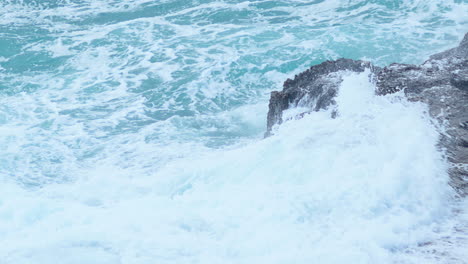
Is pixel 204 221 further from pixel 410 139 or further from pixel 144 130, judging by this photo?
pixel 144 130

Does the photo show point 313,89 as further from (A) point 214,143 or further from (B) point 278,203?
(B) point 278,203

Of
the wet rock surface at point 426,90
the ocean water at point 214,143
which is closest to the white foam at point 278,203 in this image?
the ocean water at point 214,143

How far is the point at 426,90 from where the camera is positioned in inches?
249

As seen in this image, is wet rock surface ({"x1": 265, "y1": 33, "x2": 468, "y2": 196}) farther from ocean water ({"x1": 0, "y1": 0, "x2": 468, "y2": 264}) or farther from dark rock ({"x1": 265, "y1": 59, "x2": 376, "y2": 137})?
ocean water ({"x1": 0, "y1": 0, "x2": 468, "y2": 264})

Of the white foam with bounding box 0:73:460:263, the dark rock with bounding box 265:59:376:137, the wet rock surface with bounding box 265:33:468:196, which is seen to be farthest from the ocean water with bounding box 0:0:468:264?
the dark rock with bounding box 265:59:376:137

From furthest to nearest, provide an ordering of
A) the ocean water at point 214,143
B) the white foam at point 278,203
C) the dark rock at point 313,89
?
the dark rock at point 313,89
the ocean water at point 214,143
the white foam at point 278,203

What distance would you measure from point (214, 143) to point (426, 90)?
10.9ft

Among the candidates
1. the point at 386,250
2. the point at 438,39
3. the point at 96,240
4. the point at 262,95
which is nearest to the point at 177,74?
the point at 262,95

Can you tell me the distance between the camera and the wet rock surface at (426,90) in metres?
5.43

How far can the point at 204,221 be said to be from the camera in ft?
16.5

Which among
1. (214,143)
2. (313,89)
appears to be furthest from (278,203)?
(214,143)

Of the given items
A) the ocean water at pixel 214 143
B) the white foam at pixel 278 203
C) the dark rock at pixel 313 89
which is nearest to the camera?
the white foam at pixel 278 203

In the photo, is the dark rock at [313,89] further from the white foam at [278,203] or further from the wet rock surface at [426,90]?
the white foam at [278,203]

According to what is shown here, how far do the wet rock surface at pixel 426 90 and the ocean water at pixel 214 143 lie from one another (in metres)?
0.16
